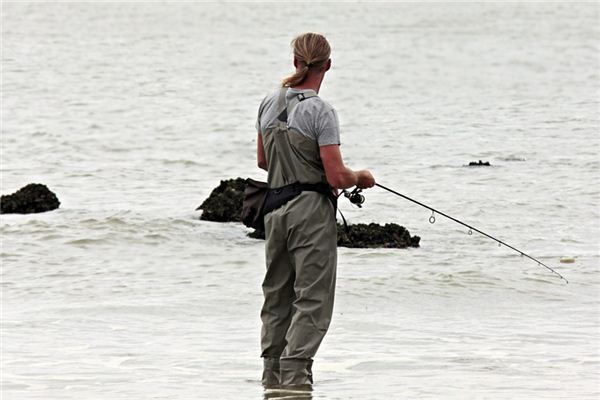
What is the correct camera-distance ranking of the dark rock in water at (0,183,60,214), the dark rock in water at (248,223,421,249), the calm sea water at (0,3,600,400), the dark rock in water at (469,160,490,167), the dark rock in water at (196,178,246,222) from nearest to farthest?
the calm sea water at (0,3,600,400) → the dark rock in water at (248,223,421,249) → the dark rock in water at (196,178,246,222) → the dark rock in water at (0,183,60,214) → the dark rock in water at (469,160,490,167)

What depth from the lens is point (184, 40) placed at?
52.8m

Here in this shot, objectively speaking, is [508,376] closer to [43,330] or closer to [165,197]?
[43,330]

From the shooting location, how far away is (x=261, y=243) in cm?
1434

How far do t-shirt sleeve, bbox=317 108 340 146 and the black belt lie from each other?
274mm

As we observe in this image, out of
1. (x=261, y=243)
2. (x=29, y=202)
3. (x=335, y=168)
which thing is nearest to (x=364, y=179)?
(x=335, y=168)

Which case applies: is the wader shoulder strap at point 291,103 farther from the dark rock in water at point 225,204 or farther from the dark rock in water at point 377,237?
the dark rock in water at point 225,204

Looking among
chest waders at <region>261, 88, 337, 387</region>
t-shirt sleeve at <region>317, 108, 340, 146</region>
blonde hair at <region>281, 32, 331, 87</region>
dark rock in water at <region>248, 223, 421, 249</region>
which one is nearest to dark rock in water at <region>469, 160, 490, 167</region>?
dark rock in water at <region>248, 223, 421, 249</region>

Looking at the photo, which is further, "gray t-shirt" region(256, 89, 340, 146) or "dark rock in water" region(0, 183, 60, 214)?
"dark rock in water" region(0, 183, 60, 214)

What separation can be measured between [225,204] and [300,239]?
9.19 m

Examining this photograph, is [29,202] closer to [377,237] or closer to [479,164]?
[377,237]

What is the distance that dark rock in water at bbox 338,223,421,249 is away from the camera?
1384 cm

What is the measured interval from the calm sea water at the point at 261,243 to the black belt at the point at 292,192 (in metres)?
1.08

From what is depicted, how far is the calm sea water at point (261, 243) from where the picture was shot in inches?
324

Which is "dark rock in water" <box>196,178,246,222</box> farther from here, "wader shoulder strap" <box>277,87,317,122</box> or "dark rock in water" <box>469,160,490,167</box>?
"wader shoulder strap" <box>277,87,317,122</box>
